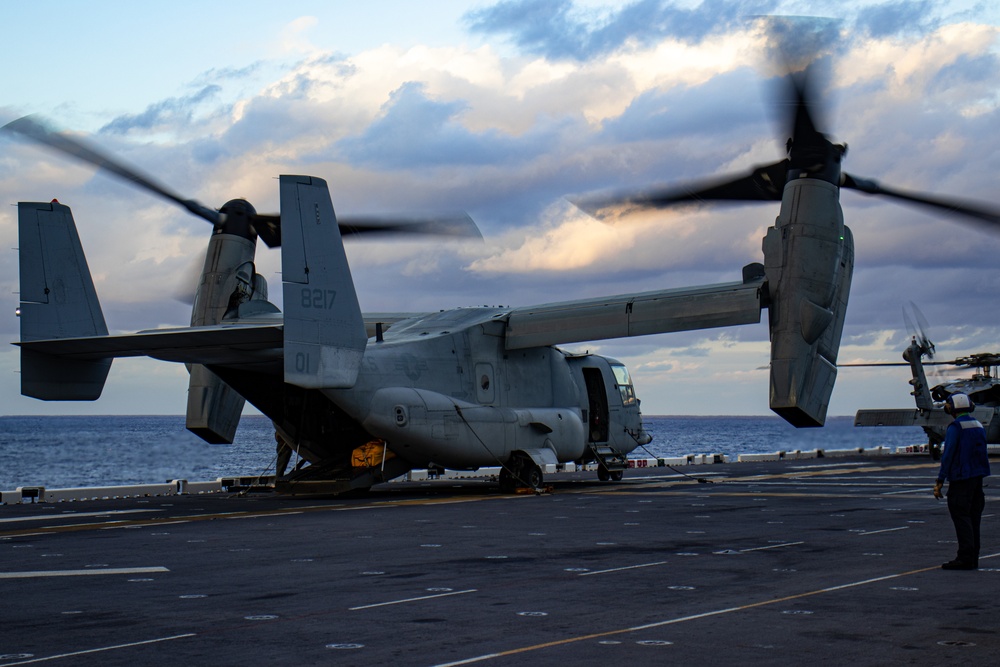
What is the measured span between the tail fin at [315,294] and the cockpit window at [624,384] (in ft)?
41.2

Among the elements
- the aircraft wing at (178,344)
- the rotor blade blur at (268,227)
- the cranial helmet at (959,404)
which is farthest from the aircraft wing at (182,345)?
the cranial helmet at (959,404)

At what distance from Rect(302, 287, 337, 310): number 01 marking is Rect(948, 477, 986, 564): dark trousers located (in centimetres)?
1208

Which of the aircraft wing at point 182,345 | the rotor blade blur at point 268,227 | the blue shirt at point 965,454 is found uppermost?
the rotor blade blur at point 268,227

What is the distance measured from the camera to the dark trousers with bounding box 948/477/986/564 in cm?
1176

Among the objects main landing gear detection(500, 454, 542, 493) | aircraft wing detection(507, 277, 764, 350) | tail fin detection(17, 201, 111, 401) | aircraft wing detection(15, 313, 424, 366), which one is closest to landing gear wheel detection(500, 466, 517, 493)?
main landing gear detection(500, 454, 542, 493)

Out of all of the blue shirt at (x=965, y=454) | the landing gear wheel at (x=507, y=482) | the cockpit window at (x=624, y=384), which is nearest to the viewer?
the blue shirt at (x=965, y=454)

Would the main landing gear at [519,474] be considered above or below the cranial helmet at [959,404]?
below

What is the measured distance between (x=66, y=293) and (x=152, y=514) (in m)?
4.88

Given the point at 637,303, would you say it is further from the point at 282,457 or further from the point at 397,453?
the point at 282,457

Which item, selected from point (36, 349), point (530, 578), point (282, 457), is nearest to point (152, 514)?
point (36, 349)

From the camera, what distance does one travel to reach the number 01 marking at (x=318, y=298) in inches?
792

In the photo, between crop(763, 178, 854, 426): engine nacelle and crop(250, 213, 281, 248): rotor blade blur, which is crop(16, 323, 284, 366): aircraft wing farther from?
crop(763, 178, 854, 426): engine nacelle

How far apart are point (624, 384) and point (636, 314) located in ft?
22.2

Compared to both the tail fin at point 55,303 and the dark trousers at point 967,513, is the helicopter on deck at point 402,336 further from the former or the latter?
the dark trousers at point 967,513
